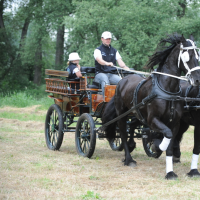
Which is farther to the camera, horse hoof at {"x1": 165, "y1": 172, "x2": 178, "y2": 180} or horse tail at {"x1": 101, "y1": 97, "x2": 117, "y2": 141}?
horse tail at {"x1": 101, "y1": 97, "x2": 117, "y2": 141}

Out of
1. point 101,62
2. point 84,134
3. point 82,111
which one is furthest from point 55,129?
point 101,62

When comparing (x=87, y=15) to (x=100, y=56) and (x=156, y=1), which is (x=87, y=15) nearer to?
(x=156, y=1)

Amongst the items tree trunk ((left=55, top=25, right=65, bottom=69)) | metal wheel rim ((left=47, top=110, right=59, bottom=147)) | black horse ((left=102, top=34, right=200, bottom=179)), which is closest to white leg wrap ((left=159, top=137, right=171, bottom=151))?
black horse ((left=102, top=34, right=200, bottom=179))

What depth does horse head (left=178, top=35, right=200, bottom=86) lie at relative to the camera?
4723 millimetres

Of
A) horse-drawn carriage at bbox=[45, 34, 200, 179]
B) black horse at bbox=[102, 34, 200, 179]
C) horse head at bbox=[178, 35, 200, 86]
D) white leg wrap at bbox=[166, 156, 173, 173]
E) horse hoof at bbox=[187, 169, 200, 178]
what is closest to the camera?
horse head at bbox=[178, 35, 200, 86]

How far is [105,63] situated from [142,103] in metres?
1.73

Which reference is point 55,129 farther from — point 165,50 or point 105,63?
point 165,50

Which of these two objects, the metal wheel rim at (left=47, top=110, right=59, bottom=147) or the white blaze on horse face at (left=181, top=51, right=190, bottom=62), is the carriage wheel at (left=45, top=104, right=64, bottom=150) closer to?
the metal wheel rim at (left=47, top=110, right=59, bottom=147)

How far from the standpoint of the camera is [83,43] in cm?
2016

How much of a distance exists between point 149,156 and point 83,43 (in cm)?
1370

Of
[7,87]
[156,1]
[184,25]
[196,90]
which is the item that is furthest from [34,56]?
[196,90]

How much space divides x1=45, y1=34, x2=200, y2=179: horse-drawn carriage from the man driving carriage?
0.76 feet

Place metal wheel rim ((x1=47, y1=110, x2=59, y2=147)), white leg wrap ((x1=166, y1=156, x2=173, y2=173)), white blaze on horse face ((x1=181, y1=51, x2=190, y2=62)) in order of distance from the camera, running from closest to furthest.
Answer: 1. white blaze on horse face ((x1=181, y1=51, x2=190, y2=62))
2. white leg wrap ((x1=166, y1=156, x2=173, y2=173))
3. metal wheel rim ((x1=47, y1=110, x2=59, y2=147))

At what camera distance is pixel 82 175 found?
5391 millimetres
